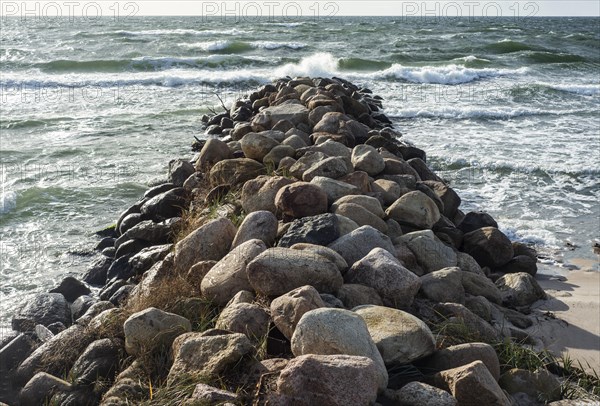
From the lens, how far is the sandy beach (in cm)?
418

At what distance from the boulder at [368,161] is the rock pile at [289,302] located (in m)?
0.01

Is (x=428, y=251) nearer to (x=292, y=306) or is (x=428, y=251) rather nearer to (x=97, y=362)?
(x=292, y=306)

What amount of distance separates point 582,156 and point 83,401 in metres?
8.73

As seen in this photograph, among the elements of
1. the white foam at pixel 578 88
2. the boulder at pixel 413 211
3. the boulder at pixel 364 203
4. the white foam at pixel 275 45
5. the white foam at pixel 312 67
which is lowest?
the boulder at pixel 413 211

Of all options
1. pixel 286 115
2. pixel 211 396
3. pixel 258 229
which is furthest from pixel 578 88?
pixel 211 396

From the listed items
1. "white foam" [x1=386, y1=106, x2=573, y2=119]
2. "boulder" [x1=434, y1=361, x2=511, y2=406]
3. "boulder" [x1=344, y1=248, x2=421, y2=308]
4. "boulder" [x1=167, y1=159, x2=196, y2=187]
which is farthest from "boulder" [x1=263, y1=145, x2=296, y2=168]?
"white foam" [x1=386, y1=106, x2=573, y2=119]

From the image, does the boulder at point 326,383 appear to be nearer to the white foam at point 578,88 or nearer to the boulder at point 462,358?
the boulder at point 462,358

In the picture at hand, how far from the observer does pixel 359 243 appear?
13.1 ft

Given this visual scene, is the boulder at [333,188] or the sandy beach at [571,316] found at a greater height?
the boulder at [333,188]

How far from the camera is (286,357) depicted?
9.65ft

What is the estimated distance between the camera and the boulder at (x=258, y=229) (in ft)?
13.4

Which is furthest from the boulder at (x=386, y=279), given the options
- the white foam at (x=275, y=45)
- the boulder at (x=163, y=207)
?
the white foam at (x=275, y=45)

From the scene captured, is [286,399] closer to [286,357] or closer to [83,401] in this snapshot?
[286,357]

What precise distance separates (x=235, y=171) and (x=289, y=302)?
2840 mm
